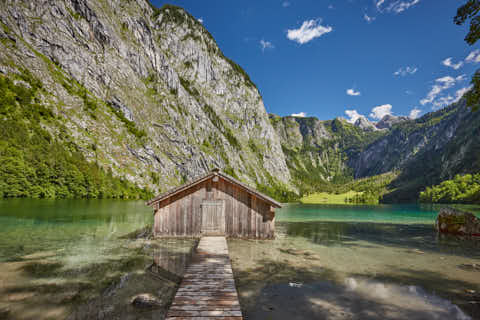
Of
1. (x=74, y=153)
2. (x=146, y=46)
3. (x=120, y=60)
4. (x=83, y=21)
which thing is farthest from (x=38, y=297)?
Answer: (x=146, y=46)

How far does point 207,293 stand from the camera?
7914mm

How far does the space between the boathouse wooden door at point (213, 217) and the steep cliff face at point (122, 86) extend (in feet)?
267

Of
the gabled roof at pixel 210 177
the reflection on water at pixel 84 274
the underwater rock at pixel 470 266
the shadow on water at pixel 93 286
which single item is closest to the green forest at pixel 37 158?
the reflection on water at pixel 84 274

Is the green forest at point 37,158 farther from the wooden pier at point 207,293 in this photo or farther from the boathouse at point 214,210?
the wooden pier at point 207,293

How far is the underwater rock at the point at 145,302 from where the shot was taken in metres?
8.05

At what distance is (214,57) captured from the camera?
19238cm

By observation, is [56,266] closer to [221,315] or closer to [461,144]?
[221,315]

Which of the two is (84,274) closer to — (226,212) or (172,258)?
(172,258)

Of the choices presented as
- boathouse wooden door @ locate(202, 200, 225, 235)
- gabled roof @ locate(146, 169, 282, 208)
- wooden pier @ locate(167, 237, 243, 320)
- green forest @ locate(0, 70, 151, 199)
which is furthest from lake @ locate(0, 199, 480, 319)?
green forest @ locate(0, 70, 151, 199)

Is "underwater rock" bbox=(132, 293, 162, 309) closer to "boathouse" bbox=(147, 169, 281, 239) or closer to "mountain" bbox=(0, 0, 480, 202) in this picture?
"boathouse" bbox=(147, 169, 281, 239)

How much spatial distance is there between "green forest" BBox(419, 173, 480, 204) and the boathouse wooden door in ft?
472

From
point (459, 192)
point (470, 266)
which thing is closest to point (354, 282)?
point (470, 266)

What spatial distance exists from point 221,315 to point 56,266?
10895mm

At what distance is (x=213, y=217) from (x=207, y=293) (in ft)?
36.8
